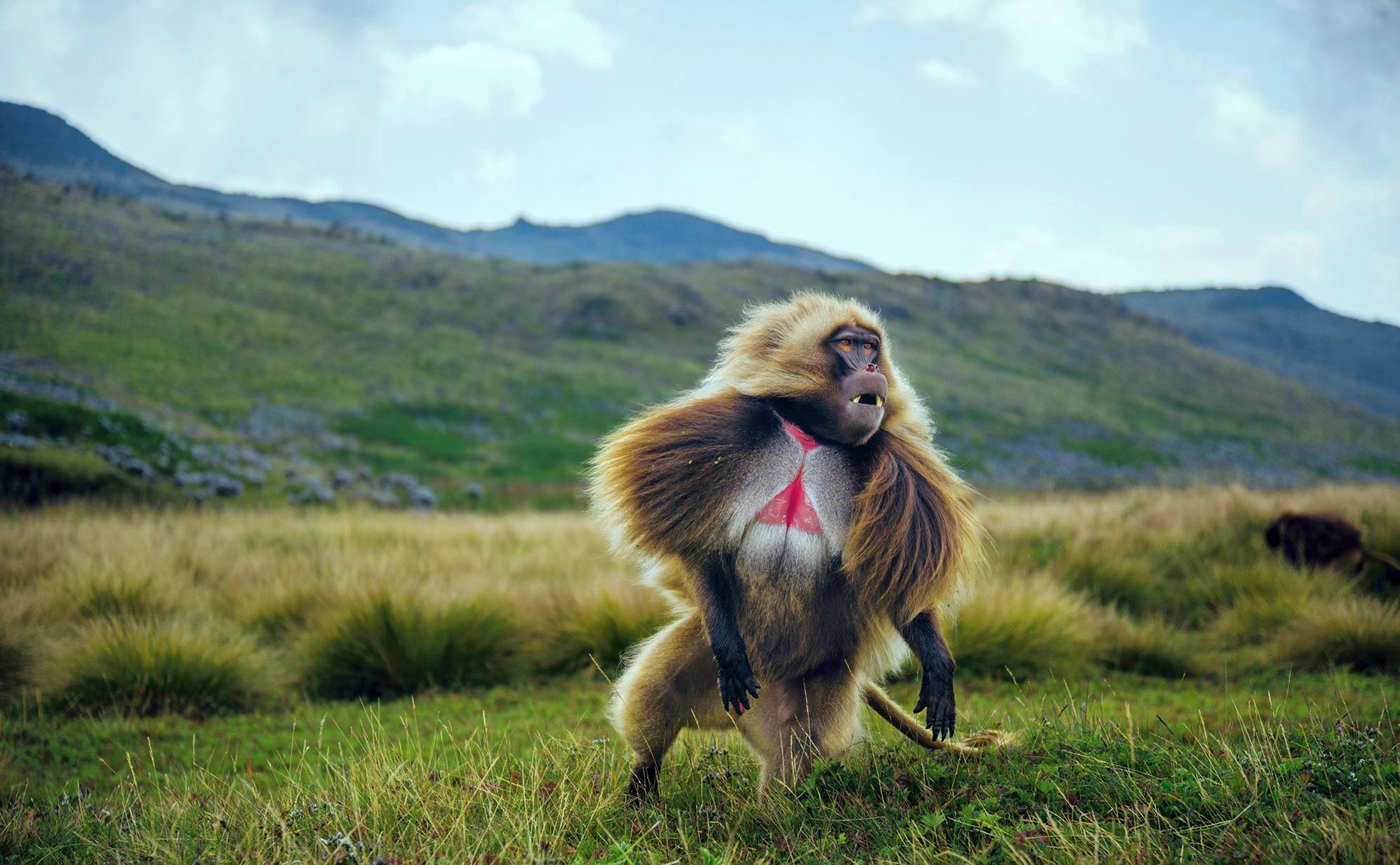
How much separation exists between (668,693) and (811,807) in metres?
0.56

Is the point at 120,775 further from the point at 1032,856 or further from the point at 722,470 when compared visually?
the point at 1032,856

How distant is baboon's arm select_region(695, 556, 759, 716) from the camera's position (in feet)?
8.20

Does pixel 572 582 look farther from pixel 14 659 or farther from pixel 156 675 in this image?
pixel 14 659

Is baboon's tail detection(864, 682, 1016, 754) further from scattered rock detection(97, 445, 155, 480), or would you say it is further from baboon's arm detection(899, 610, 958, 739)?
scattered rock detection(97, 445, 155, 480)

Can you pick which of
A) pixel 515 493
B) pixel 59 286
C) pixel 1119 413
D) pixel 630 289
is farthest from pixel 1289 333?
pixel 59 286

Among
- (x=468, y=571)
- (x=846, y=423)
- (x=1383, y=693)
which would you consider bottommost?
(x=468, y=571)

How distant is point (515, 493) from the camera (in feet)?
68.4

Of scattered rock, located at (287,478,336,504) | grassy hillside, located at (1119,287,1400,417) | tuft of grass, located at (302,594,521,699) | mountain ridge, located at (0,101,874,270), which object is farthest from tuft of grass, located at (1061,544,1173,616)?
grassy hillside, located at (1119,287,1400,417)

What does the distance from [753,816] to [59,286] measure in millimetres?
35074

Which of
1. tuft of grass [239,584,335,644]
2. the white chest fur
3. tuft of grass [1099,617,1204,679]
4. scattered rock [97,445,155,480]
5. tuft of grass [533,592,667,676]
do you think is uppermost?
the white chest fur

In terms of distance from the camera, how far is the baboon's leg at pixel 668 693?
8.86 feet

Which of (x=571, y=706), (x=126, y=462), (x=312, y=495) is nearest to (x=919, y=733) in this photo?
(x=571, y=706)

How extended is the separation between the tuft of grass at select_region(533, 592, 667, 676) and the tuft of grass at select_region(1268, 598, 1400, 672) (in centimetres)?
426

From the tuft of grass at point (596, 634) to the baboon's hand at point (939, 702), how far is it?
344cm
